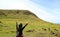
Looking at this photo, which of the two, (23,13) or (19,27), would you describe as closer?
(19,27)

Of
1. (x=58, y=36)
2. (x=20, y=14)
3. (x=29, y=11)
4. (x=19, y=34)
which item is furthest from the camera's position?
(x=29, y=11)

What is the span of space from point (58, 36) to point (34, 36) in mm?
2979

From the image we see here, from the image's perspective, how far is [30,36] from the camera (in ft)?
94.5

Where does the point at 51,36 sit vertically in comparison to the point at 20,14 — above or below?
below

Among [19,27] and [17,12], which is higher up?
[17,12]

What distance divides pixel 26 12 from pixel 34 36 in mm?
70118

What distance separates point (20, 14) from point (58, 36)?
68494 mm

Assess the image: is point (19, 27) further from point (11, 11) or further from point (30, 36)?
point (11, 11)

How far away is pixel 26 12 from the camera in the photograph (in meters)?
98.6

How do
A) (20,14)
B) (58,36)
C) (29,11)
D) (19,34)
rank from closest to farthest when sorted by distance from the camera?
(19,34), (58,36), (20,14), (29,11)

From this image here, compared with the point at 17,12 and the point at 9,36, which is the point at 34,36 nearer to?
the point at 9,36

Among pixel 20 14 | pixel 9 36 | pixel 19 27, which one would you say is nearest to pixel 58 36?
pixel 9 36

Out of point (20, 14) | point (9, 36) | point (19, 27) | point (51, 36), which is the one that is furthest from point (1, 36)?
point (20, 14)

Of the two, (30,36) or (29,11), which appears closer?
(30,36)
